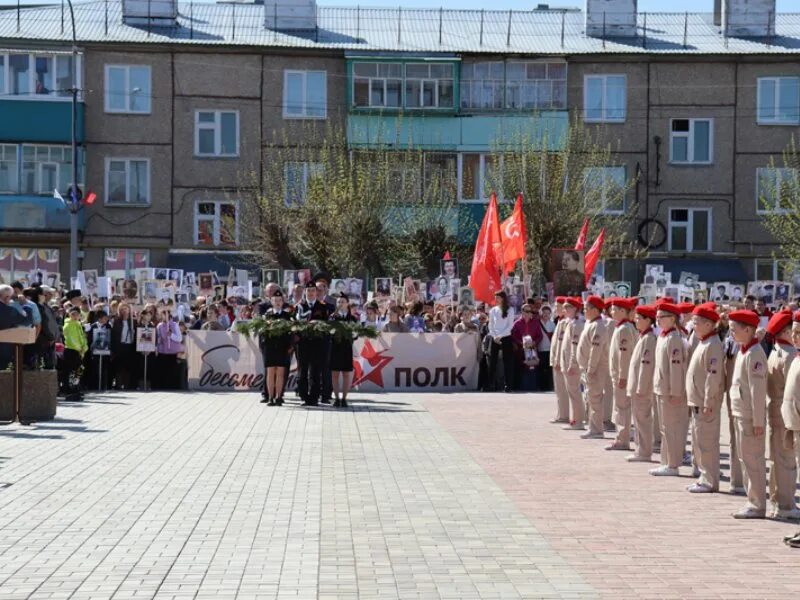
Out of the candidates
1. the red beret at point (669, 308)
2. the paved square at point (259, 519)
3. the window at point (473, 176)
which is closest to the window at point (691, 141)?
the window at point (473, 176)

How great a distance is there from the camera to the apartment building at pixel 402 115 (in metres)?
49.0

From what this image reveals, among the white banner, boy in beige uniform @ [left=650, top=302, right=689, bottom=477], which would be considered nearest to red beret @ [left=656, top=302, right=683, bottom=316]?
boy in beige uniform @ [left=650, top=302, right=689, bottom=477]

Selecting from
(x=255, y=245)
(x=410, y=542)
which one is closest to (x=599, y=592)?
(x=410, y=542)

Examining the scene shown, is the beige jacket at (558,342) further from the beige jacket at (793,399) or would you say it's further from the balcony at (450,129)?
the balcony at (450,129)

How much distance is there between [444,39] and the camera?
51.1 meters

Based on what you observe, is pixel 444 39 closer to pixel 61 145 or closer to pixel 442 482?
pixel 61 145

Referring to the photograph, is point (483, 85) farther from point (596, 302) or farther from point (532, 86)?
point (596, 302)

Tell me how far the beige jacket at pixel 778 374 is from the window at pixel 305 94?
38654 millimetres

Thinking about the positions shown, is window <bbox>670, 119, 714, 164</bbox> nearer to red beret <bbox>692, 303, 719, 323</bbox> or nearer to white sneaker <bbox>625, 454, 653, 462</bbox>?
white sneaker <bbox>625, 454, 653, 462</bbox>

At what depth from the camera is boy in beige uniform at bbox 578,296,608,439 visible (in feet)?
63.1

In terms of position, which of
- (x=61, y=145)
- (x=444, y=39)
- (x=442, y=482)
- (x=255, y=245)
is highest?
(x=444, y=39)

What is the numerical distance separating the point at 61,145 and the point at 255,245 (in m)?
6.97

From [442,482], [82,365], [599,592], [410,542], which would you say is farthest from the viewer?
[82,365]

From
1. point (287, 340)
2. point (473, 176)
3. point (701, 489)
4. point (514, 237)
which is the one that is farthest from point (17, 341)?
point (473, 176)
